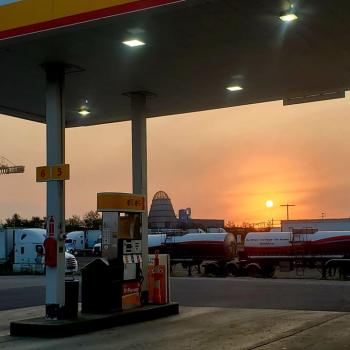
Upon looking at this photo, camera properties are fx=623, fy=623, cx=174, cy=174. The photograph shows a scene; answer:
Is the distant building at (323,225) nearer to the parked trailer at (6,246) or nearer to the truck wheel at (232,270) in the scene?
the truck wheel at (232,270)

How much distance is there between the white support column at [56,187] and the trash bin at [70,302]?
0.33ft

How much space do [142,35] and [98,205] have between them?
4.40 metres

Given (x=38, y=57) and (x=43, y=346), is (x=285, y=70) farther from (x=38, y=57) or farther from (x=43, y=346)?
(x=43, y=346)

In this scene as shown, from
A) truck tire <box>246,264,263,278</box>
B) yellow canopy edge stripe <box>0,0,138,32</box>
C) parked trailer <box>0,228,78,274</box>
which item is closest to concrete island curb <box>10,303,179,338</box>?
yellow canopy edge stripe <box>0,0,138,32</box>

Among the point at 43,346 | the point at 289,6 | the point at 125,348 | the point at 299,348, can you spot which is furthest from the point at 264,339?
the point at 289,6

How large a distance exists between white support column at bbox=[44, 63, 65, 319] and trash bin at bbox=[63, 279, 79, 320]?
0.33 feet

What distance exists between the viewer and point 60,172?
1256 cm

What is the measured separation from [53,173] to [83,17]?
3590 mm

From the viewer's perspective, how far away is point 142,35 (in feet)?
37.0

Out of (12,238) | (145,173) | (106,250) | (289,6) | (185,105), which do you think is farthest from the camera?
(12,238)

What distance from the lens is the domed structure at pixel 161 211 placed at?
114287 mm

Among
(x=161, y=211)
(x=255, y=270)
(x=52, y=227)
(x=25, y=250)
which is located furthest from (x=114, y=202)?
(x=161, y=211)

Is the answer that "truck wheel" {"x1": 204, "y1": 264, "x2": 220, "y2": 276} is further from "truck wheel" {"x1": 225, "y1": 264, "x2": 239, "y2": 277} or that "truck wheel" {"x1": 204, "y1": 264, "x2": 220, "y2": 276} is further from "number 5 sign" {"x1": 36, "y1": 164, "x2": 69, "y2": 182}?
"number 5 sign" {"x1": 36, "y1": 164, "x2": 69, "y2": 182}

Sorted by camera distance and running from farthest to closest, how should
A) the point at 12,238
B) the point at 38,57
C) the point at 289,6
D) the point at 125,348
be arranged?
the point at 12,238 → the point at 38,57 → the point at 125,348 → the point at 289,6
